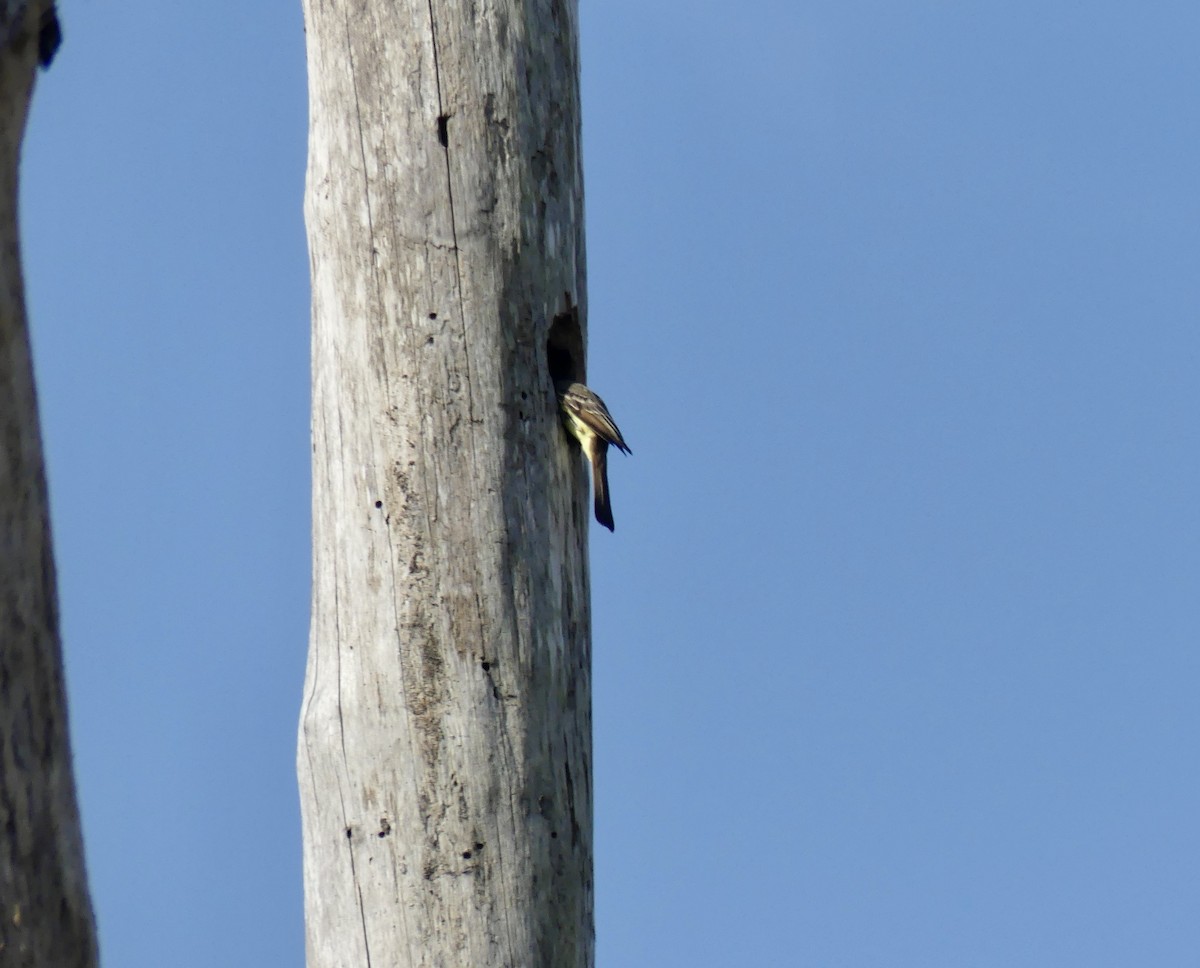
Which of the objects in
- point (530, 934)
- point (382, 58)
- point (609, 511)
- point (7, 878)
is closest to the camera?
point (7, 878)

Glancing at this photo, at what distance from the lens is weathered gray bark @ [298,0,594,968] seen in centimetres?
453

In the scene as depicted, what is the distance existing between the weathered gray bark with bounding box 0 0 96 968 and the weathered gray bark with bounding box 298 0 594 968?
9.96ft

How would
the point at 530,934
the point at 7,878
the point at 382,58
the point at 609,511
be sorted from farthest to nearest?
the point at 609,511 < the point at 382,58 < the point at 530,934 < the point at 7,878

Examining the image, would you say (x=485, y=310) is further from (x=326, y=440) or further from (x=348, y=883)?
(x=348, y=883)

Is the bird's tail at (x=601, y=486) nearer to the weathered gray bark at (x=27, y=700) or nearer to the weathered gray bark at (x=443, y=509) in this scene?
the weathered gray bark at (x=443, y=509)

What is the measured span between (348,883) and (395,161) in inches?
80.6

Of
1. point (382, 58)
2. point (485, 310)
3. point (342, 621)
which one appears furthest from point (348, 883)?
point (382, 58)

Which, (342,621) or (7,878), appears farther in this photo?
(342,621)

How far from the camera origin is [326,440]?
4.85 m

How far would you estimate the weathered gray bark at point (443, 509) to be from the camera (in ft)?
14.9

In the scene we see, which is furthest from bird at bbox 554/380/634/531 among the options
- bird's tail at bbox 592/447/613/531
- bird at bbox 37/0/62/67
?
bird at bbox 37/0/62/67

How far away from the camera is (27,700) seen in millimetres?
1472

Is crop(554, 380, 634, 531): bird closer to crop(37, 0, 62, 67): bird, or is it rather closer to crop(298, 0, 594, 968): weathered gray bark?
crop(298, 0, 594, 968): weathered gray bark

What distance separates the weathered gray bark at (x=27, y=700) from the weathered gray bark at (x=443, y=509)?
3036mm
